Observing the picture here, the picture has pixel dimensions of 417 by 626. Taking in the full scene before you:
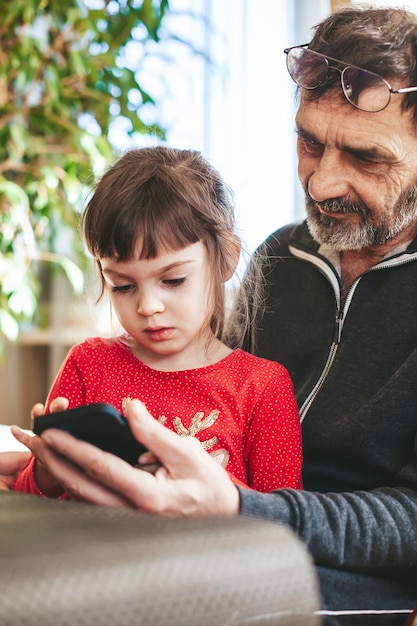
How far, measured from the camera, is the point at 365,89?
130 cm

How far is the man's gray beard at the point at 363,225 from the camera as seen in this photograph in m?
1.36

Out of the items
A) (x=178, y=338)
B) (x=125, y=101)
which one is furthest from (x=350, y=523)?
(x=125, y=101)

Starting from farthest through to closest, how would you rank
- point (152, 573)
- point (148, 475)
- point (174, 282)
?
point (174, 282) → point (148, 475) → point (152, 573)

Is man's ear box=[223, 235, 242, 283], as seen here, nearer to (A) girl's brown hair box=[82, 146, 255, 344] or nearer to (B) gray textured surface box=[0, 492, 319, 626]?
(A) girl's brown hair box=[82, 146, 255, 344]

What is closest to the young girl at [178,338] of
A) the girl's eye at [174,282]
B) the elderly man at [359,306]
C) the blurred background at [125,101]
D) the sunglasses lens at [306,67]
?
the girl's eye at [174,282]

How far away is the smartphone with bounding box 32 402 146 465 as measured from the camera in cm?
85

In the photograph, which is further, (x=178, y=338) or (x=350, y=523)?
Answer: (x=178, y=338)

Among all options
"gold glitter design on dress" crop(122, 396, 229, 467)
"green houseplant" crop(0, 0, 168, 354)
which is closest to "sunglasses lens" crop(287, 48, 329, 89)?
"gold glitter design on dress" crop(122, 396, 229, 467)

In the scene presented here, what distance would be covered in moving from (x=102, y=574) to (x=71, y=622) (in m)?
0.03

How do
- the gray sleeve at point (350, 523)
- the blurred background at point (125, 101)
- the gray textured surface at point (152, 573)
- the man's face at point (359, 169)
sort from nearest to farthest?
the gray textured surface at point (152, 573) < the gray sleeve at point (350, 523) < the man's face at point (359, 169) < the blurred background at point (125, 101)

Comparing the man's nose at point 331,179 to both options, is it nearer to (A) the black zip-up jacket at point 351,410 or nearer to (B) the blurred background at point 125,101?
(A) the black zip-up jacket at point 351,410

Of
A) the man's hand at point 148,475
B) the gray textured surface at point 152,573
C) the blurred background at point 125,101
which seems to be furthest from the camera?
the blurred background at point 125,101

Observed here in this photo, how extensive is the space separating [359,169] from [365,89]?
12 centimetres

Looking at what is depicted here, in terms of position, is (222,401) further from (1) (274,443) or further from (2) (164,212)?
(2) (164,212)
